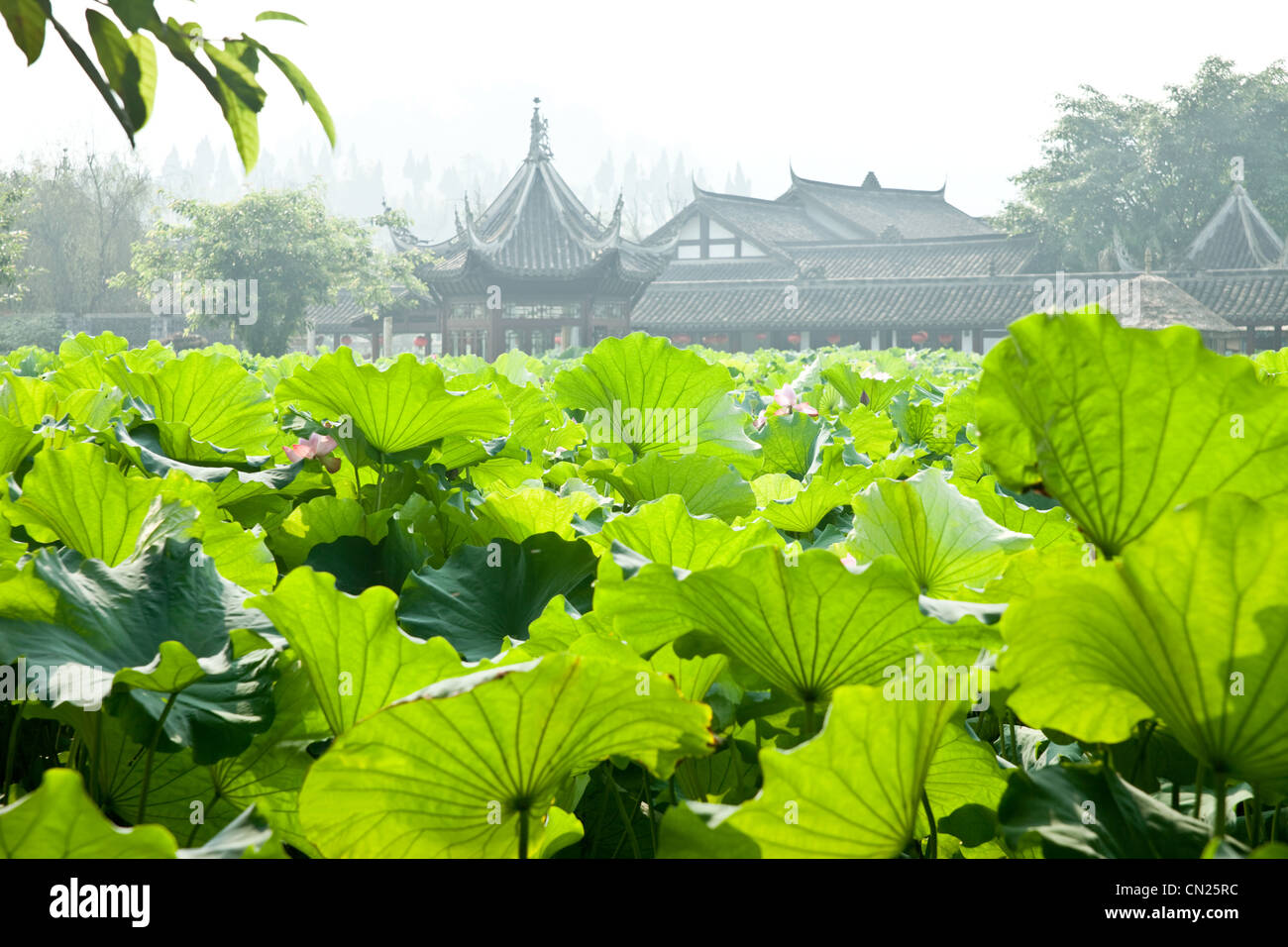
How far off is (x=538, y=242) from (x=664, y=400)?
70.1ft

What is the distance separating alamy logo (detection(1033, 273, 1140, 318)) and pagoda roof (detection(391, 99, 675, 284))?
700 centimetres

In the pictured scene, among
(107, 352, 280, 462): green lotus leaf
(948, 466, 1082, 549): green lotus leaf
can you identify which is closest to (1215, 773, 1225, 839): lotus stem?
(948, 466, 1082, 549): green lotus leaf

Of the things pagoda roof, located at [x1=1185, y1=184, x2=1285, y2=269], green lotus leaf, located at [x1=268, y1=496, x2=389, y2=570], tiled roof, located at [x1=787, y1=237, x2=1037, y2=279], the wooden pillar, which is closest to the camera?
green lotus leaf, located at [x1=268, y1=496, x2=389, y2=570]

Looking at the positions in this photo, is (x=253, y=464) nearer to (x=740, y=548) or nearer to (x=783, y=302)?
(x=740, y=548)

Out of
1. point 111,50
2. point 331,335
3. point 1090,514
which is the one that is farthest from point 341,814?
point 331,335

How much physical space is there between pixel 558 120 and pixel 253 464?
16355 cm

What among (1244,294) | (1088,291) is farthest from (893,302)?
(1244,294)

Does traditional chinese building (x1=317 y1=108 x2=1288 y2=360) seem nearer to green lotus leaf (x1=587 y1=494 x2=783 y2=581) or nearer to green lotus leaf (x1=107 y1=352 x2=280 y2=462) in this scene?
green lotus leaf (x1=107 y1=352 x2=280 y2=462)

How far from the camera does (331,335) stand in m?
27.6

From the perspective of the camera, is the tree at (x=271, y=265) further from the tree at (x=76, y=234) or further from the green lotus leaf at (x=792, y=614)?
the green lotus leaf at (x=792, y=614)

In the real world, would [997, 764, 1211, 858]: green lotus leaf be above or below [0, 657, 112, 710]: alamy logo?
below

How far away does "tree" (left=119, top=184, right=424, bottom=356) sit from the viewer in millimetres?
22250

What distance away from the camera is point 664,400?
52.7 inches

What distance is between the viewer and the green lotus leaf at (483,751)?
40cm
